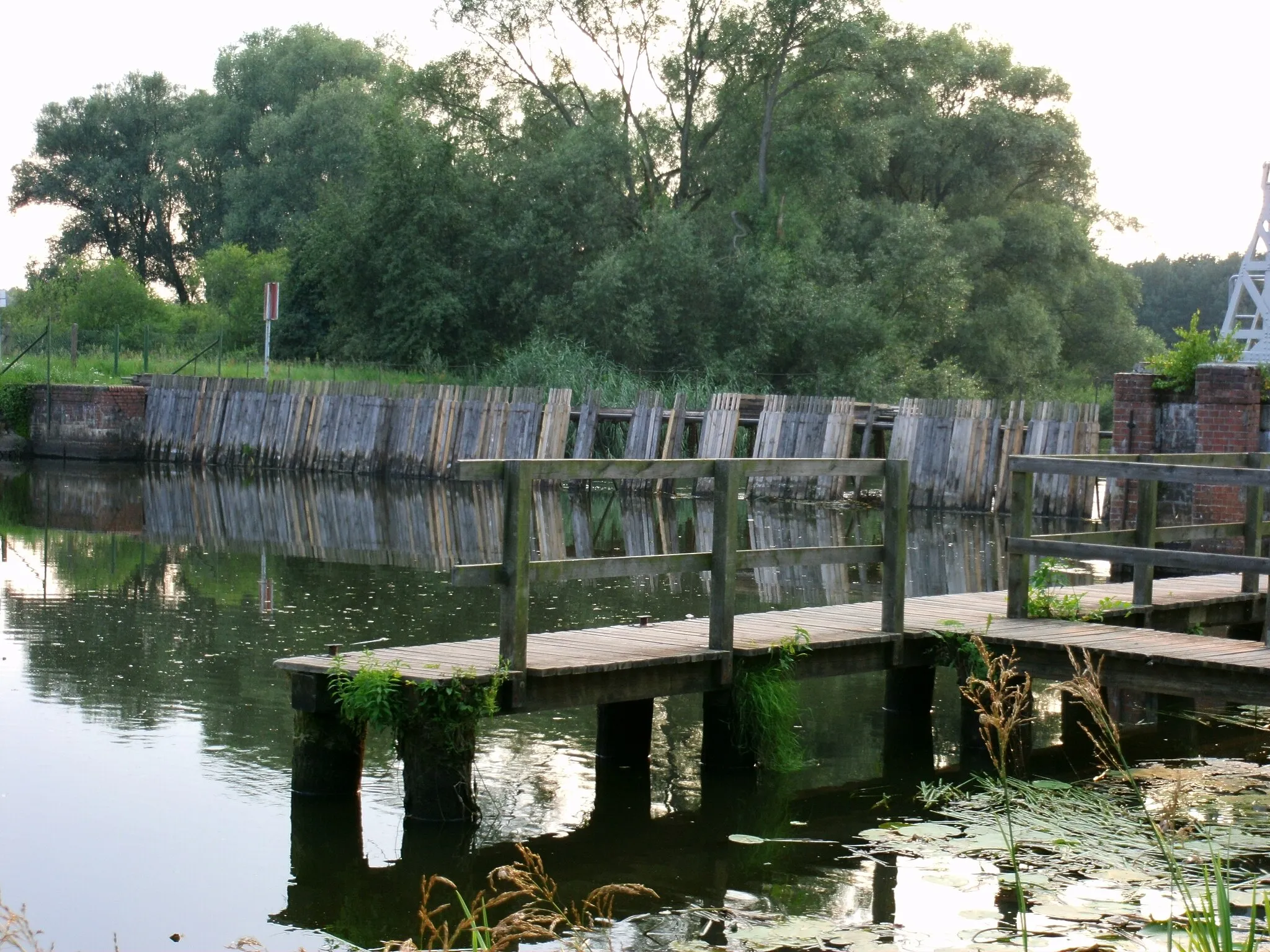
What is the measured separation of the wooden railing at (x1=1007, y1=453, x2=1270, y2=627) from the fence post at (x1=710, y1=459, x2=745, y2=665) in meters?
1.66

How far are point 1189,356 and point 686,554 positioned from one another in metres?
8.48

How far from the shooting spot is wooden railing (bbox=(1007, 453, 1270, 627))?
7.62 m

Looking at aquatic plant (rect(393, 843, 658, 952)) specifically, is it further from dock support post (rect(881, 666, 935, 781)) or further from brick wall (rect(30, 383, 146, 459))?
brick wall (rect(30, 383, 146, 459))

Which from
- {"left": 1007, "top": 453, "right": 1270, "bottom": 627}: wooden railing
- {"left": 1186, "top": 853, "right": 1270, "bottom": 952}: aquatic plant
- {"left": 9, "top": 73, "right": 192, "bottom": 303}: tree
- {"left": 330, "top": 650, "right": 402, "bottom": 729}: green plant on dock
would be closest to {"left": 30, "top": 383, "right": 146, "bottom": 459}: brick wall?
{"left": 1007, "top": 453, "right": 1270, "bottom": 627}: wooden railing

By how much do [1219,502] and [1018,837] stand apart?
8.49m

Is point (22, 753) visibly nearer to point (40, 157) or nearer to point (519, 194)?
point (519, 194)

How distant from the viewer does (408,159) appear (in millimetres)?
31047

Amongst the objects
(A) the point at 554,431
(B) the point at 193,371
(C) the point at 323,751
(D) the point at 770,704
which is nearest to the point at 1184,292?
(B) the point at 193,371

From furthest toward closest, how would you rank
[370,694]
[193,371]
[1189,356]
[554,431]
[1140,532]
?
1. [193,371]
2. [554,431]
3. [1189,356]
4. [1140,532]
5. [370,694]

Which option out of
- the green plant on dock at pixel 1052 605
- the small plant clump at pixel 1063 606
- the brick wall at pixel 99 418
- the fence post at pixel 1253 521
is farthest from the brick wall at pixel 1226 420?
the brick wall at pixel 99 418

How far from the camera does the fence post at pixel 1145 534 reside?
8734 mm

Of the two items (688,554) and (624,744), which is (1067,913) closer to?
(688,554)

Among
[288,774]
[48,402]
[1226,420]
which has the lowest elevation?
[288,774]

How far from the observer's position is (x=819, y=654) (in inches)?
307
